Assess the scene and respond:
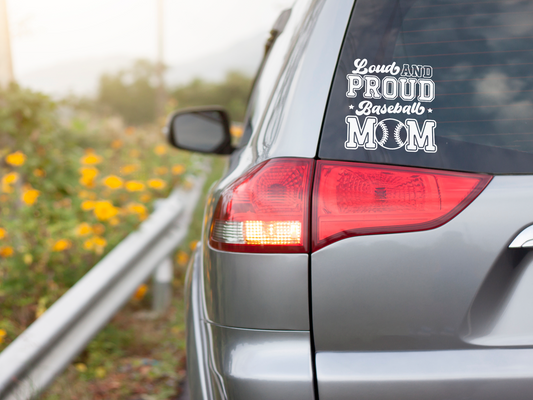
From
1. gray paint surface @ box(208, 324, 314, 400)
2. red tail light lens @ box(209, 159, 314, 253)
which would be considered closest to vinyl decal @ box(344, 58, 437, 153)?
red tail light lens @ box(209, 159, 314, 253)

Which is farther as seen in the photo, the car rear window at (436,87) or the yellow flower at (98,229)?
the yellow flower at (98,229)

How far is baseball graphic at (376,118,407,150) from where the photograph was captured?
1238 millimetres

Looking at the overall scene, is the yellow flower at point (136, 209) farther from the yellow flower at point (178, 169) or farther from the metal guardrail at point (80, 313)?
the yellow flower at point (178, 169)

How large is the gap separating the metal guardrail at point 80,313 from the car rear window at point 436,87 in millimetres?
1632

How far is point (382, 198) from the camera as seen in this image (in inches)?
48.1

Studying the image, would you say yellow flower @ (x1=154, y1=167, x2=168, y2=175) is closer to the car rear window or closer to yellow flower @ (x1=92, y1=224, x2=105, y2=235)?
yellow flower @ (x1=92, y1=224, x2=105, y2=235)

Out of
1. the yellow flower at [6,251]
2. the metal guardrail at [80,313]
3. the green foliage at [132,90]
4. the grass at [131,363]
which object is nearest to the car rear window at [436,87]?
the metal guardrail at [80,313]

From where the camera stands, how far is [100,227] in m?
3.35

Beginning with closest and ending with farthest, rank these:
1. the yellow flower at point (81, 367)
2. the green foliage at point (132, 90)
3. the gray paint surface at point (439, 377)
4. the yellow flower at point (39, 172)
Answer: the gray paint surface at point (439, 377) < the yellow flower at point (81, 367) < the yellow flower at point (39, 172) < the green foliage at point (132, 90)

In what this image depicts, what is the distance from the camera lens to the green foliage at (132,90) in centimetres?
3159

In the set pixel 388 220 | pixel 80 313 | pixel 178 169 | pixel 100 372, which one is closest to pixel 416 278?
pixel 388 220

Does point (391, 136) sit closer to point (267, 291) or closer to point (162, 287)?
point (267, 291)

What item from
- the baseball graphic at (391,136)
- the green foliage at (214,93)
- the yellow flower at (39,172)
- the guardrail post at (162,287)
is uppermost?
the green foliage at (214,93)

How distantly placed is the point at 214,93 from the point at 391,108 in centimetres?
3336
